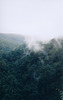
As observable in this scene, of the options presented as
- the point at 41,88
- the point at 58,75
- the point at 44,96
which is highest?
the point at 58,75

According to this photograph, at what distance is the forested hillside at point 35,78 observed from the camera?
17.3 meters

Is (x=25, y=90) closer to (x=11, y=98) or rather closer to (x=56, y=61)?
(x=11, y=98)

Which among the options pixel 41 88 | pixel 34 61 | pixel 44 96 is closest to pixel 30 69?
pixel 34 61

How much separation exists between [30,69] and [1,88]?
673 cm

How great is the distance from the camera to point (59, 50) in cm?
2420

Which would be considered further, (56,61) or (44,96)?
(56,61)

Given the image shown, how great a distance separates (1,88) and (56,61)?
35.6ft

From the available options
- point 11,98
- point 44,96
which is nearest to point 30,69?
point 44,96

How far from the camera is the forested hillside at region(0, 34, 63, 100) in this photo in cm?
1728

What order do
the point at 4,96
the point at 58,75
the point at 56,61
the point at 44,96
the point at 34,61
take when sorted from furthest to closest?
the point at 34,61
the point at 56,61
the point at 58,75
the point at 44,96
the point at 4,96

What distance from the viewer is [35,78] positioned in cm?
1989

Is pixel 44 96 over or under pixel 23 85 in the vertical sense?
under

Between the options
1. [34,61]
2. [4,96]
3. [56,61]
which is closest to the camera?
[4,96]

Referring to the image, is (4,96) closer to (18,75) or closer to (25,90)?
(25,90)
